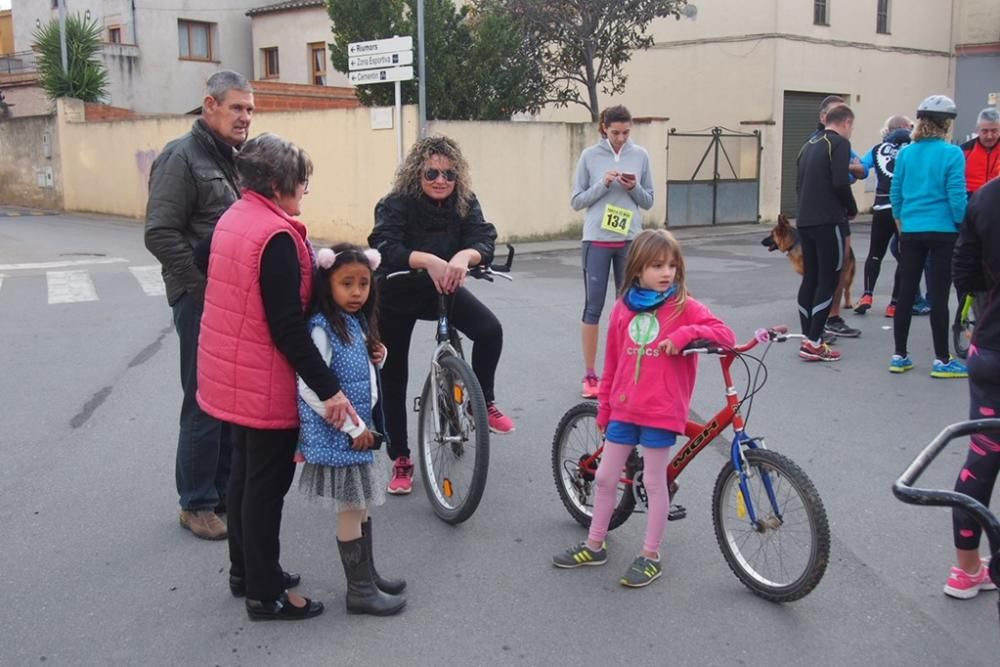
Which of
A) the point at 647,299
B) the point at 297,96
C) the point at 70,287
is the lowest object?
the point at 70,287

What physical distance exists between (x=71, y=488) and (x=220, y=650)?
7.23 feet

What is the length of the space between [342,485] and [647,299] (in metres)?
1.37

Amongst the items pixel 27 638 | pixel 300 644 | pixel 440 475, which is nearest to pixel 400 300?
pixel 440 475

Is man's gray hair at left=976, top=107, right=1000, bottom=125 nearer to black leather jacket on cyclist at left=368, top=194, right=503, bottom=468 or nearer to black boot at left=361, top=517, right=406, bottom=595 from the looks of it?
black leather jacket on cyclist at left=368, top=194, right=503, bottom=468

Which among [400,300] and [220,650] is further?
[400,300]

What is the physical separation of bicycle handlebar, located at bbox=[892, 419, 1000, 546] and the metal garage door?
22.2 metres

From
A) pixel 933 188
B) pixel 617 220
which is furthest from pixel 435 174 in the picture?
pixel 933 188

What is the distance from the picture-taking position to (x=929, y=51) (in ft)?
89.2

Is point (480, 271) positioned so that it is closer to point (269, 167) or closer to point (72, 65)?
point (269, 167)

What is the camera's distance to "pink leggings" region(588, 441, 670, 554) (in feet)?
12.9

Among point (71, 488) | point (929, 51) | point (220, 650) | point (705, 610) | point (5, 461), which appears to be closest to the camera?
point (220, 650)

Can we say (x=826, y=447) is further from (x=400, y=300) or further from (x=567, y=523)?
(x=400, y=300)

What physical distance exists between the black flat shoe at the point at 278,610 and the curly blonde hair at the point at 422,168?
2.02 meters

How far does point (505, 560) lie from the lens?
427 centimetres
